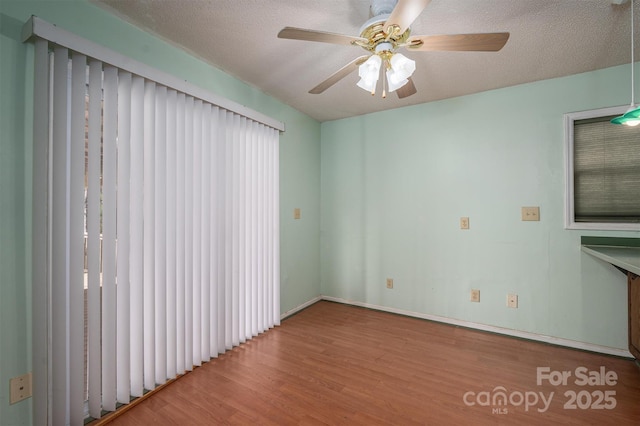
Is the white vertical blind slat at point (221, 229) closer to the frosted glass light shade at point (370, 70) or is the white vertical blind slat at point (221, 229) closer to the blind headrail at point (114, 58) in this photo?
the blind headrail at point (114, 58)

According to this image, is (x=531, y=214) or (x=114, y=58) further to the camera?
(x=531, y=214)

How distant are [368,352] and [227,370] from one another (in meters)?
1.17

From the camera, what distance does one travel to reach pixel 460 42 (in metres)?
1.40

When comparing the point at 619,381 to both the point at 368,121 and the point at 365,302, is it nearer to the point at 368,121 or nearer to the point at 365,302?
the point at 365,302

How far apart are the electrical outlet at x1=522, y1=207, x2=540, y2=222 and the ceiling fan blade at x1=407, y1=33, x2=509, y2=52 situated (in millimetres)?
1825

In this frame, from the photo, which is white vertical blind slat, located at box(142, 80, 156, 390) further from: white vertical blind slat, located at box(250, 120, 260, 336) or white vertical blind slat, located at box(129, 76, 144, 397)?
white vertical blind slat, located at box(250, 120, 260, 336)

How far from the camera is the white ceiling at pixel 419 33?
166 centimetres

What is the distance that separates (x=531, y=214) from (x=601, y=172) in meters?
0.63

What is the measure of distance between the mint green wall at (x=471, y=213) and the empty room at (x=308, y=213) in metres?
0.02

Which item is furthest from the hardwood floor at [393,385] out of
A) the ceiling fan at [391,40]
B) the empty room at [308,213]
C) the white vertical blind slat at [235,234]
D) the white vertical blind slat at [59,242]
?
the ceiling fan at [391,40]

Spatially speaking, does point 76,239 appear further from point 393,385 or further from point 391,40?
point 393,385

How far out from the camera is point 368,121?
11.5ft

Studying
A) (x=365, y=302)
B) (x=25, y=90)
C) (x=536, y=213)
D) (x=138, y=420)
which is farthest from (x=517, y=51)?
(x=138, y=420)

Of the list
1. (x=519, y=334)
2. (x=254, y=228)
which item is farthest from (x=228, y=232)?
(x=519, y=334)
